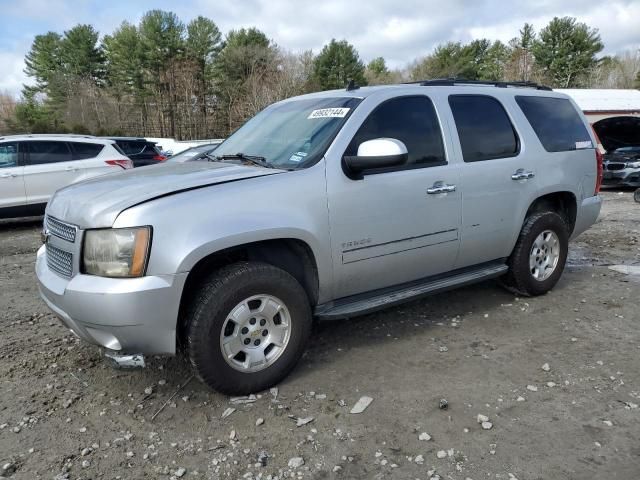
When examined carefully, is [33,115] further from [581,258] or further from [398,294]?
[398,294]

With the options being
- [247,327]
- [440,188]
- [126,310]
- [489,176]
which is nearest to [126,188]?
[126,310]

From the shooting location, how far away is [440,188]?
385 cm

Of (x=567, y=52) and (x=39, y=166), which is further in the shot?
(x=567, y=52)

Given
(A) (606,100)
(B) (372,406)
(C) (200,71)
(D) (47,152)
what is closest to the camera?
(B) (372,406)

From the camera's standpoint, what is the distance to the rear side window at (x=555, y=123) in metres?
4.71

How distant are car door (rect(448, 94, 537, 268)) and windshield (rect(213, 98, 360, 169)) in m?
1.04

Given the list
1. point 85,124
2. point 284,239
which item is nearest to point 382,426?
Answer: point 284,239

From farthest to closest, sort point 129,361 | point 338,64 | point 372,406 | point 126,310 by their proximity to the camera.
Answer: point 338,64 < point 372,406 < point 129,361 < point 126,310

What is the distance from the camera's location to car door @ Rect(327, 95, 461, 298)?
341 cm

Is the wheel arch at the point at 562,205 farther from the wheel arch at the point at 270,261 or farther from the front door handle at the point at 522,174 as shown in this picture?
the wheel arch at the point at 270,261

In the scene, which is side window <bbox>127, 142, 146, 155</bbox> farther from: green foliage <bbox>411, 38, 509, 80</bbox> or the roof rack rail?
green foliage <bbox>411, 38, 509, 80</bbox>

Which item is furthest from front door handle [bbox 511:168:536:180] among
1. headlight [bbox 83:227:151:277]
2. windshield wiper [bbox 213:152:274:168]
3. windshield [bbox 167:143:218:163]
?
headlight [bbox 83:227:151:277]

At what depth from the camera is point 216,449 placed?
2717mm

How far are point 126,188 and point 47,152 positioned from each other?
754 cm
